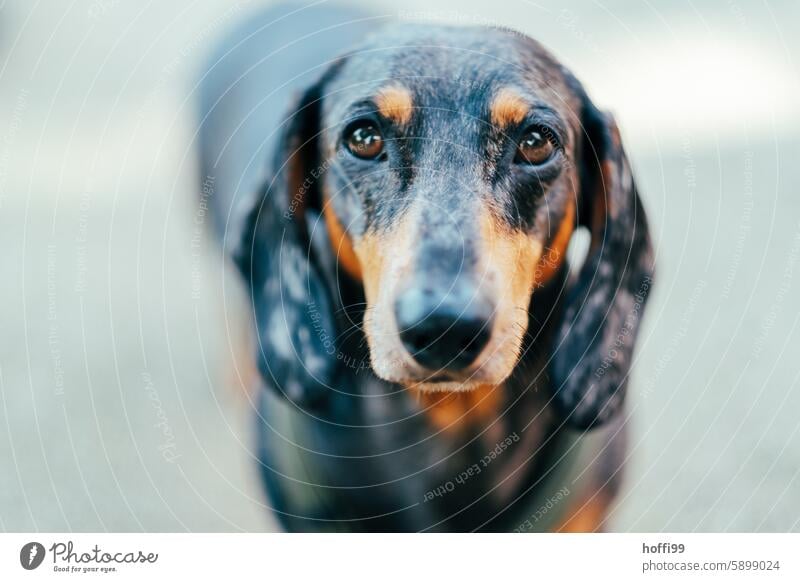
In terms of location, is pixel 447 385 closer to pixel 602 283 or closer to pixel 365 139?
pixel 602 283

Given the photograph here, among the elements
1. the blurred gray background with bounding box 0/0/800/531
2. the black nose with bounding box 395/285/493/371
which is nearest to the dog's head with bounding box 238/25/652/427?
the black nose with bounding box 395/285/493/371

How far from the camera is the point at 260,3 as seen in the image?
226 centimetres

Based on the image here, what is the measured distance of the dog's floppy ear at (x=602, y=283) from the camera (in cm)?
169

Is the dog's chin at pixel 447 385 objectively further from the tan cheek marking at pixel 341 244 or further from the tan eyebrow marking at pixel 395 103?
the tan eyebrow marking at pixel 395 103

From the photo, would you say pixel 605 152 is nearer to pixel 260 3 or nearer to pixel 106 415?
pixel 260 3

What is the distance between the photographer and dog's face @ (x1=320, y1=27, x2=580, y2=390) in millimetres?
1505

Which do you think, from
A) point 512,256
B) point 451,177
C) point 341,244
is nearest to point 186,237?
point 341,244

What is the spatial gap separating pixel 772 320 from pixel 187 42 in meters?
1.87

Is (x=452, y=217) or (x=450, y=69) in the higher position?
(x=450, y=69)

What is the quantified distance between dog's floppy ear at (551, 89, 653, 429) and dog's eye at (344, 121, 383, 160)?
447mm

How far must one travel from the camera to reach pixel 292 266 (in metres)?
1.76

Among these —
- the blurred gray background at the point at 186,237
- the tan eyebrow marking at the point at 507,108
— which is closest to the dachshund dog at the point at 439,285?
the tan eyebrow marking at the point at 507,108

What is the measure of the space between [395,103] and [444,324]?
48 centimetres

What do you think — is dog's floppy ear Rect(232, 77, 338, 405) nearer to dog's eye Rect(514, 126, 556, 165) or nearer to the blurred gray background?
the blurred gray background
